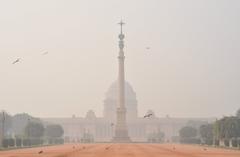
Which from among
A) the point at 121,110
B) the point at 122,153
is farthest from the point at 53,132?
the point at 122,153

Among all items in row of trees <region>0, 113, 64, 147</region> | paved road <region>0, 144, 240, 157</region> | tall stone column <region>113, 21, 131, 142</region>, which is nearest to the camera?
paved road <region>0, 144, 240, 157</region>

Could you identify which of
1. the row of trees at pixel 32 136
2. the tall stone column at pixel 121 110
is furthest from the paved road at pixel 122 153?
the tall stone column at pixel 121 110

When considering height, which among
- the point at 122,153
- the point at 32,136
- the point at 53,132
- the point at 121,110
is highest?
the point at 121,110

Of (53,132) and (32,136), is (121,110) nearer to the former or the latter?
(53,132)

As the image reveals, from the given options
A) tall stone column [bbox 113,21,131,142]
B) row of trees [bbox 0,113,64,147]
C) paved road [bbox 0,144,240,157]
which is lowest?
paved road [bbox 0,144,240,157]

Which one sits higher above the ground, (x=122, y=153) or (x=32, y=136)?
(x=32, y=136)

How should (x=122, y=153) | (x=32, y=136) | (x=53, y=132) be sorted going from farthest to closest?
(x=53, y=132) < (x=32, y=136) < (x=122, y=153)

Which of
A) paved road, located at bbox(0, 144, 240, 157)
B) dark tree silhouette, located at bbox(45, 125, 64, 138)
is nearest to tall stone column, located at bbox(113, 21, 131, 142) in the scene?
dark tree silhouette, located at bbox(45, 125, 64, 138)

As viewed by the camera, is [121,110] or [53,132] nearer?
[53,132]

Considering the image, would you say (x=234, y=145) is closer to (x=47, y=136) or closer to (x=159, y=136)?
(x=47, y=136)

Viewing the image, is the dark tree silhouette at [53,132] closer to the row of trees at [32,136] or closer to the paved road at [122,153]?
the row of trees at [32,136]

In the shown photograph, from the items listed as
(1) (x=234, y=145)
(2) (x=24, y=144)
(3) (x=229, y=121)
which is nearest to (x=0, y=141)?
(2) (x=24, y=144)

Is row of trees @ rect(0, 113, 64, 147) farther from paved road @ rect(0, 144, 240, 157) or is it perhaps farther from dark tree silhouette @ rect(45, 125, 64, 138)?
paved road @ rect(0, 144, 240, 157)

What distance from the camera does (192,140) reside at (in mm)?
126562
